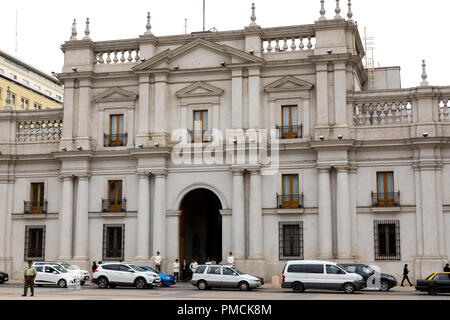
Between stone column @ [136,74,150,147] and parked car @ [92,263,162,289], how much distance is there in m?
9.45

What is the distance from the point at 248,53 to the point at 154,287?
1531 centimetres

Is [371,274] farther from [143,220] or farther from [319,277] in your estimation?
[143,220]

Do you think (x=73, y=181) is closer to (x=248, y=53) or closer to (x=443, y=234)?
(x=248, y=53)

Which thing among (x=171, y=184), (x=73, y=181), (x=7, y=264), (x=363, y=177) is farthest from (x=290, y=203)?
(x=7, y=264)

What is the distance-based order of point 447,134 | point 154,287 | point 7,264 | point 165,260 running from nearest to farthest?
1. point 154,287
2. point 447,134
3. point 165,260
4. point 7,264

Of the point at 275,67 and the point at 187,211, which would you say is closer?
the point at 275,67

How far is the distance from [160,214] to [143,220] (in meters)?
1.13

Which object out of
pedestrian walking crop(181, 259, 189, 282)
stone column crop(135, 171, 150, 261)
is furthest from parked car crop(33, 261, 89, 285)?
pedestrian walking crop(181, 259, 189, 282)

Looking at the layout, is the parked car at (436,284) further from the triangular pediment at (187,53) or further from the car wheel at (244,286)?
the triangular pediment at (187,53)

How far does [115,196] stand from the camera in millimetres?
A: 40812

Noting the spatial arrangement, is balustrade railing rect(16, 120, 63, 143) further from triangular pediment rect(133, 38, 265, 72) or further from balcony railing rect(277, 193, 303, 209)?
balcony railing rect(277, 193, 303, 209)

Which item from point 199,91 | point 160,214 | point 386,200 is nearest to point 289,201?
point 386,200

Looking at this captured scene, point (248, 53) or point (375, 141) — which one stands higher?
point (248, 53)

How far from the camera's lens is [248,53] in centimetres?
3900
